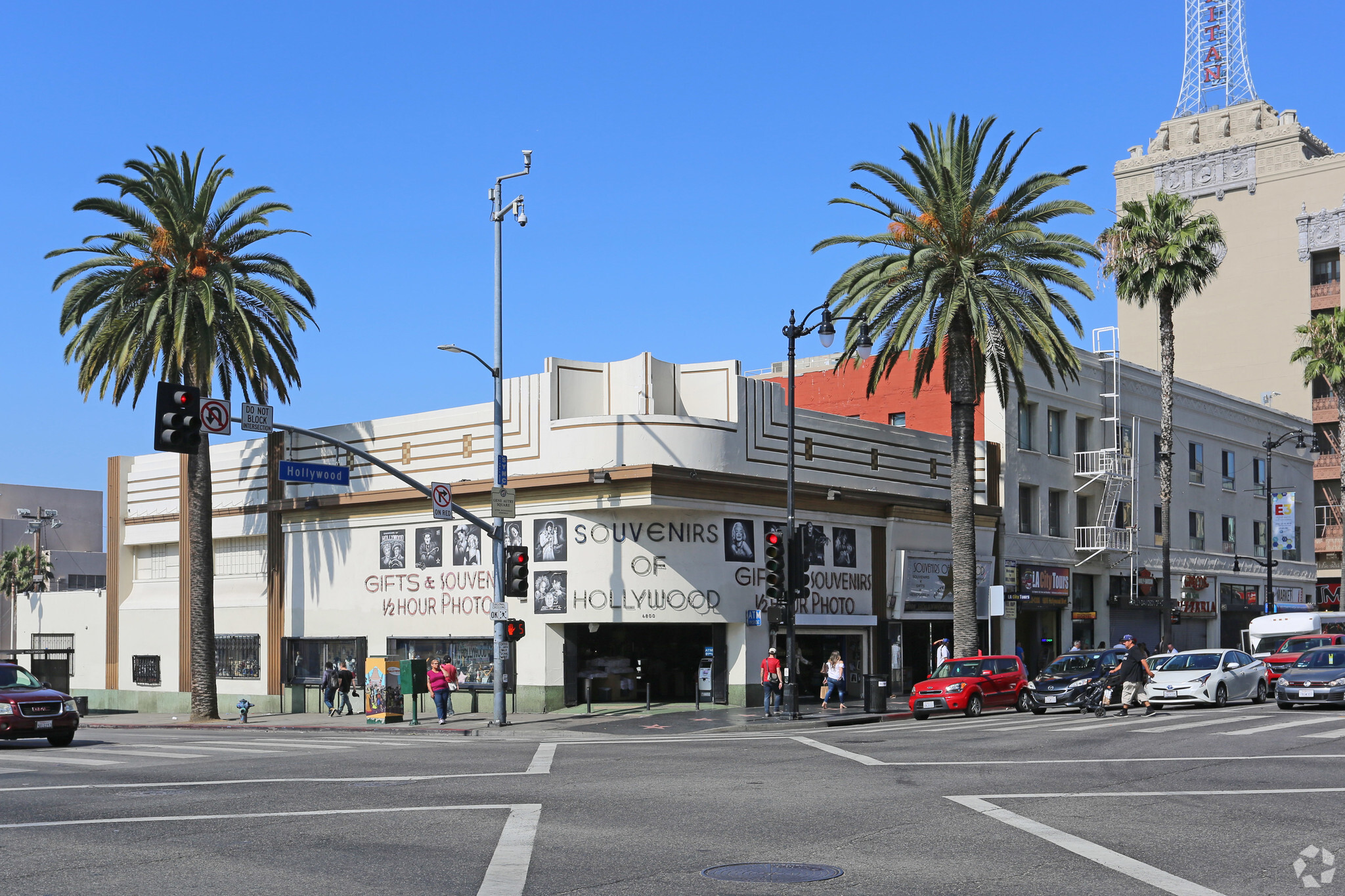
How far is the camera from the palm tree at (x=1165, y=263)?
44.5m

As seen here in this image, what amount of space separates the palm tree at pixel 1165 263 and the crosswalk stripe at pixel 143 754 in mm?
32856

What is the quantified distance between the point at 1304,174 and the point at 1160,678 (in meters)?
56.6

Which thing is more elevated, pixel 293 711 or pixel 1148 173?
pixel 1148 173

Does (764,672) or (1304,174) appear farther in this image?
(1304,174)

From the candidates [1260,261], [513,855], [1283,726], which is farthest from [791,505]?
[1260,261]

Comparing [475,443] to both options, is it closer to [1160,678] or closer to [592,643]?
[592,643]

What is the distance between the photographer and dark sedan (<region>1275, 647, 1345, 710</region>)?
28234 mm

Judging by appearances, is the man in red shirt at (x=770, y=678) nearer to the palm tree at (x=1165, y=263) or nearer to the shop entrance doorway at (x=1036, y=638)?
the shop entrance doorway at (x=1036, y=638)

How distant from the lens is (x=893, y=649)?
40656mm

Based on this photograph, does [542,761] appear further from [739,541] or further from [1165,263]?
[1165,263]

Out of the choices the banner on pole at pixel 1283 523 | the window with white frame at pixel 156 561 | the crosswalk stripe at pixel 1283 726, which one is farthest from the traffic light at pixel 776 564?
the banner on pole at pixel 1283 523

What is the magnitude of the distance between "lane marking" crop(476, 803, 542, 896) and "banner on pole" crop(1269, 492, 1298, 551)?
166 feet

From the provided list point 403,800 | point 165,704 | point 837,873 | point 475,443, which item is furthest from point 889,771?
point 165,704

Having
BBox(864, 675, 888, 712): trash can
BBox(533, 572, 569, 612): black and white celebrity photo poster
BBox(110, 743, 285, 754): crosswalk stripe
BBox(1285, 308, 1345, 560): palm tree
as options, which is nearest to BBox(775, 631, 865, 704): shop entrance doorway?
BBox(864, 675, 888, 712): trash can
